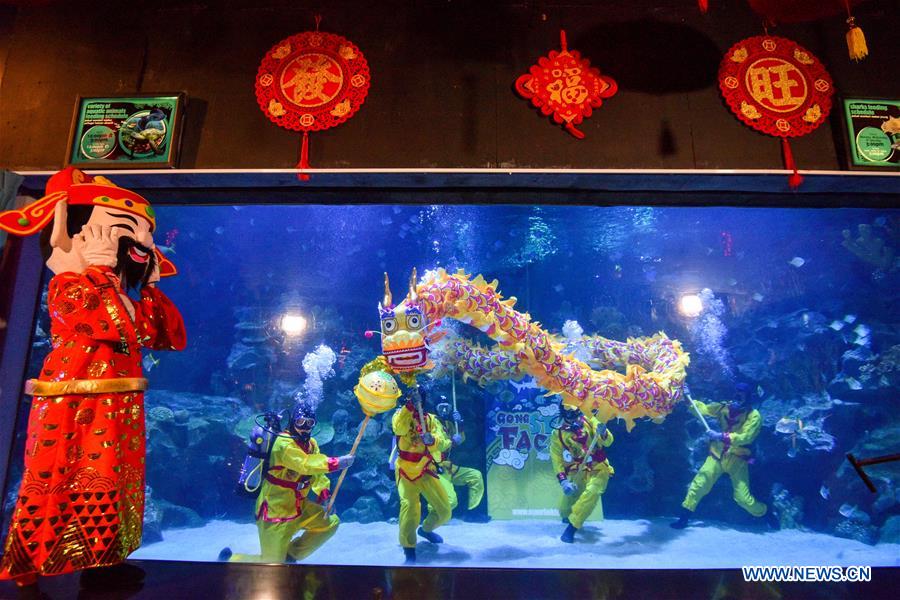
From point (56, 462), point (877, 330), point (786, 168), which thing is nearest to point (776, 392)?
point (877, 330)

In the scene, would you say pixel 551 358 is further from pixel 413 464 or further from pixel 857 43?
pixel 857 43

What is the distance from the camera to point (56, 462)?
202cm

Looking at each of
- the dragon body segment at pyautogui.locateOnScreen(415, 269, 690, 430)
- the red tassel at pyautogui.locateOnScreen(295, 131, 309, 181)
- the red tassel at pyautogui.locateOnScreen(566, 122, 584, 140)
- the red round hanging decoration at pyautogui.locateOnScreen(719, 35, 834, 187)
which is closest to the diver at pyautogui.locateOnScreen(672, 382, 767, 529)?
the dragon body segment at pyautogui.locateOnScreen(415, 269, 690, 430)

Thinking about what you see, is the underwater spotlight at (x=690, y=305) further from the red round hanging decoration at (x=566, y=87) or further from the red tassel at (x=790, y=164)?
the red round hanging decoration at (x=566, y=87)

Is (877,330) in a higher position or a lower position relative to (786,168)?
lower

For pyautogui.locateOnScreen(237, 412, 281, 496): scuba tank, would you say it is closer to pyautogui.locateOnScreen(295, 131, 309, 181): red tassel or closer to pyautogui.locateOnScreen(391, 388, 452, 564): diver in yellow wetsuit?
pyautogui.locateOnScreen(391, 388, 452, 564): diver in yellow wetsuit

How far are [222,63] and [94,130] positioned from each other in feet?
3.00

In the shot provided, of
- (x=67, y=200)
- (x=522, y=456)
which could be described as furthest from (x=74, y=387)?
(x=522, y=456)

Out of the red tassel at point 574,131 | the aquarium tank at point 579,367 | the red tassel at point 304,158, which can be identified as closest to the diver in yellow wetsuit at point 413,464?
the aquarium tank at point 579,367

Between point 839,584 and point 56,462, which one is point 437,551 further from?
point 56,462

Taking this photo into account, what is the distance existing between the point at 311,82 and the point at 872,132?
12.0ft

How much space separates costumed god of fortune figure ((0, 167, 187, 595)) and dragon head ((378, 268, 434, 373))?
1465mm

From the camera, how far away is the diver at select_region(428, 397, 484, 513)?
4508mm

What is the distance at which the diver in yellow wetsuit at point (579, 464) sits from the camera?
4.39 meters
